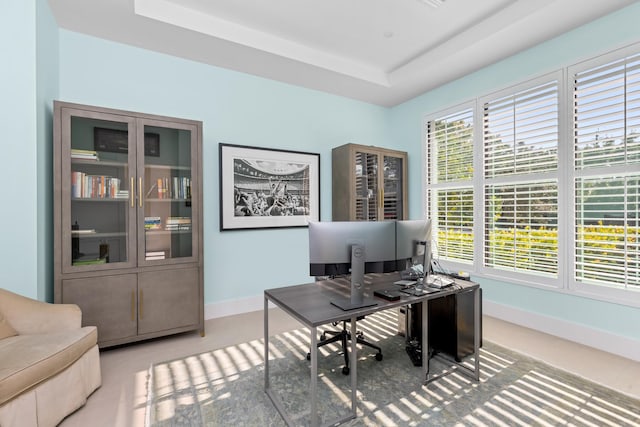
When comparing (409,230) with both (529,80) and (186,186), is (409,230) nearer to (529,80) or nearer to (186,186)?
(186,186)

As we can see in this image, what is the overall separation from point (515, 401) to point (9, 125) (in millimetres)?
3972

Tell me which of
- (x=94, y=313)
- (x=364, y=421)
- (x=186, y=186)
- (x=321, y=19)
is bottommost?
(x=364, y=421)

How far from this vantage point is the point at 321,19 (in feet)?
9.29

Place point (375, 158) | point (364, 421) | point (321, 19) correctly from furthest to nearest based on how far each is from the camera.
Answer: point (375, 158) < point (321, 19) < point (364, 421)

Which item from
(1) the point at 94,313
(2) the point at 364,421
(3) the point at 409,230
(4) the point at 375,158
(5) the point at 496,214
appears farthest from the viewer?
(4) the point at 375,158

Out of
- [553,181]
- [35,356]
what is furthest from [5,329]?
[553,181]

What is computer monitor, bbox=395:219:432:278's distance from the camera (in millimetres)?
1979

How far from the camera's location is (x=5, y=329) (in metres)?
1.85

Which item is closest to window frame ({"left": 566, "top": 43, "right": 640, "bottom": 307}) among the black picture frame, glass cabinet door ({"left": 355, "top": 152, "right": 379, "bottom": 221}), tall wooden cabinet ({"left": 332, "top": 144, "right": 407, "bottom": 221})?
tall wooden cabinet ({"left": 332, "top": 144, "right": 407, "bottom": 221})

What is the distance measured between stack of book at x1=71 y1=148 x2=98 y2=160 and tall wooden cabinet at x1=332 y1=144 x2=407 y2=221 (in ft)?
8.85

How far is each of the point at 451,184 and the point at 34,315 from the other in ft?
14.0

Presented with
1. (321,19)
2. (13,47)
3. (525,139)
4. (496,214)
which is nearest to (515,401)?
(496,214)

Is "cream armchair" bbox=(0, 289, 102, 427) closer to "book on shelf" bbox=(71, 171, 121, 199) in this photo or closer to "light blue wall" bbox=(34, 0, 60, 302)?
"light blue wall" bbox=(34, 0, 60, 302)

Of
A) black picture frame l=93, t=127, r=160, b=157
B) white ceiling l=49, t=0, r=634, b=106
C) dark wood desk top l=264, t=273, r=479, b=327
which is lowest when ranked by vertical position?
dark wood desk top l=264, t=273, r=479, b=327
